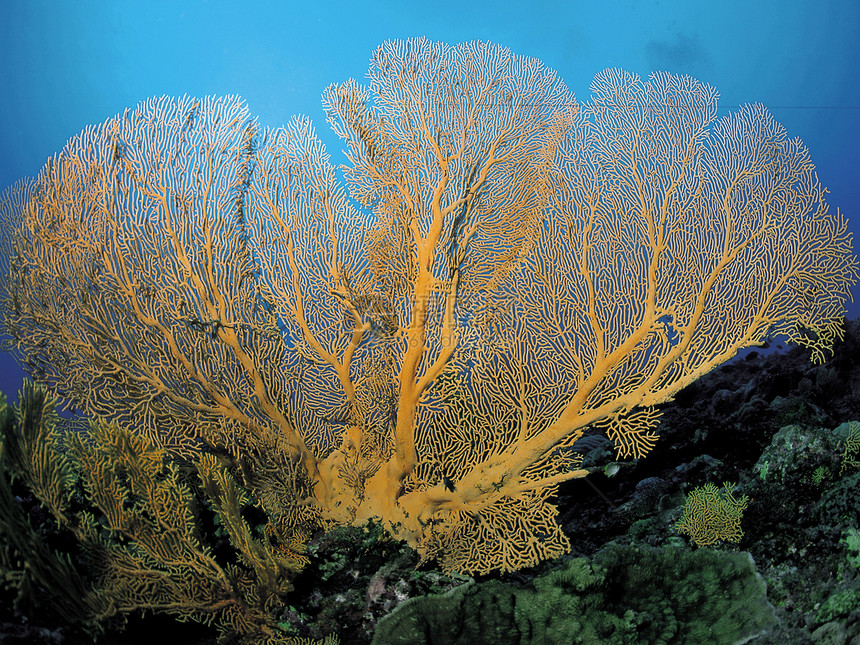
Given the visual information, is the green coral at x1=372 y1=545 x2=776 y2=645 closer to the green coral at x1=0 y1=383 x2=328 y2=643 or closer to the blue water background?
the green coral at x1=0 y1=383 x2=328 y2=643

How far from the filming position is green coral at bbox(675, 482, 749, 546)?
3701 millimetres

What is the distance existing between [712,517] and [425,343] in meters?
2.96

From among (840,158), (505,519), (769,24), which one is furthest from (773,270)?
(840,158)

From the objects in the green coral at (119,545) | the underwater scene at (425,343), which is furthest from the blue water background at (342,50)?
the green coral at (119,545)

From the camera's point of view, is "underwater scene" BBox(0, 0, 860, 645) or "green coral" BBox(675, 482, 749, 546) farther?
"green coral" BBox(675, 482, 749, 546)

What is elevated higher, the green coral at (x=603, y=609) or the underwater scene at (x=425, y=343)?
the underwater scene at (x=425, y=343)

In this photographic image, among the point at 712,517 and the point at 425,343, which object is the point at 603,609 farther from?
the point at 425,343

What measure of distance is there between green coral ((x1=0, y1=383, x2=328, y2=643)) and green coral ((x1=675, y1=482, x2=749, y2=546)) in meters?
3.32

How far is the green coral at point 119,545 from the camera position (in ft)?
6.91

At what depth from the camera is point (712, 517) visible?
12.4 ft

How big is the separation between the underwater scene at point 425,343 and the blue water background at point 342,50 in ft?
86.4

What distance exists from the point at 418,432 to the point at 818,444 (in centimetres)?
355

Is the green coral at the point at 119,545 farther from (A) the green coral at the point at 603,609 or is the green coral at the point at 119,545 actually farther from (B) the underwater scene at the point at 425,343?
(A) the green coral at the point at 603,609

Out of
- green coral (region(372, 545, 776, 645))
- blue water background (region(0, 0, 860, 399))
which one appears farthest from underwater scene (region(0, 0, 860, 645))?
blue water background (region(0, 0, 860, 399))
